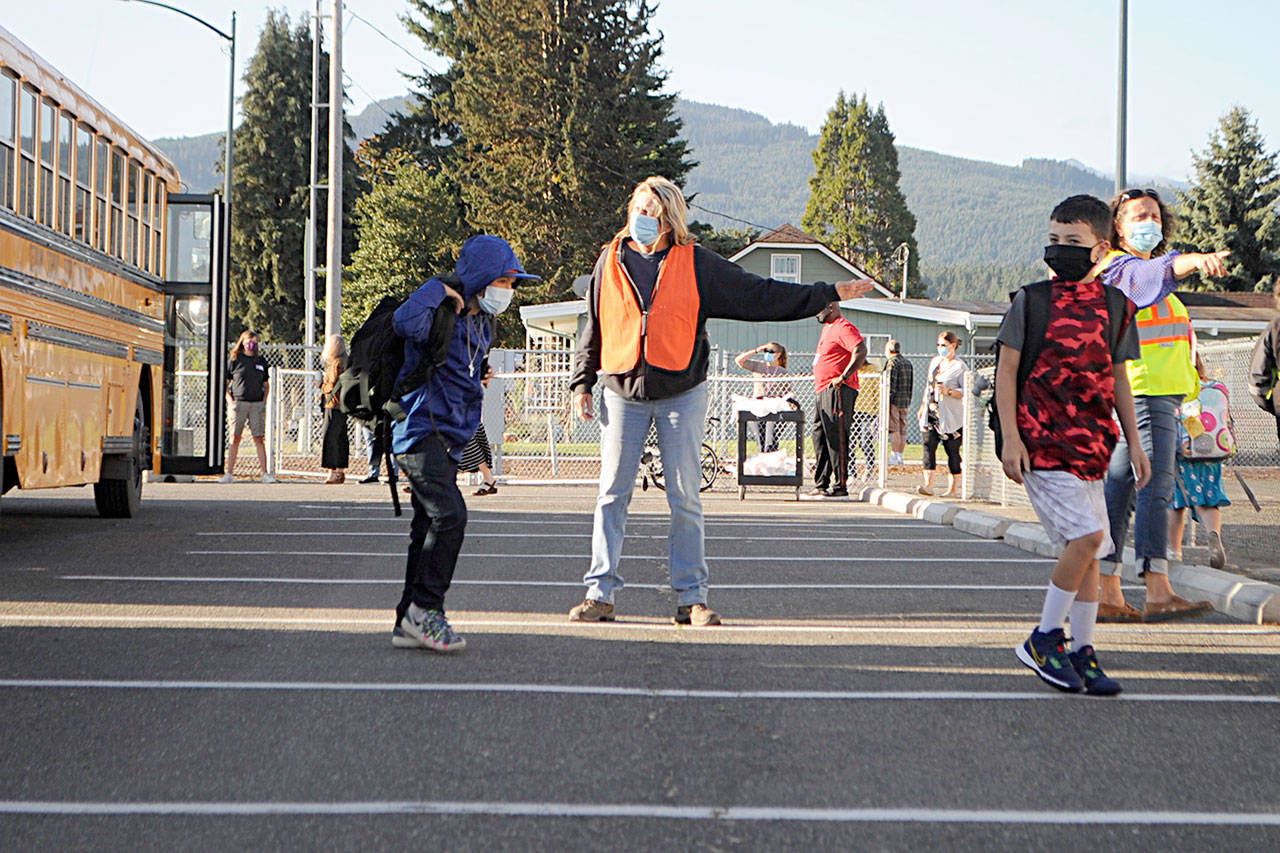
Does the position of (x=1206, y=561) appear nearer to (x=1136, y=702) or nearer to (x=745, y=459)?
(x=1136, y=702)

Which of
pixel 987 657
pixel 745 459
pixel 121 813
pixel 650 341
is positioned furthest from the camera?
pixel 745 459

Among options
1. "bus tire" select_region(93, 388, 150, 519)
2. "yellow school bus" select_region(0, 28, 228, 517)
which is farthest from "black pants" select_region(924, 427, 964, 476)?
"bus tire" select_region(93, 388, 150, 519)

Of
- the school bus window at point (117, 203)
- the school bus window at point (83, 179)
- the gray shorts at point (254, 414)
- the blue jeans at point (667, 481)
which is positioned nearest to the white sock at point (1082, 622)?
the blue jeans at point (667, 481)

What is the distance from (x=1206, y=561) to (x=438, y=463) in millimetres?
5117

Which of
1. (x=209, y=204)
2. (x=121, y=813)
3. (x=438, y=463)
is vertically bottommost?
(x=121, y=813)

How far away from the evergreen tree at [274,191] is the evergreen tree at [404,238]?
517 inches

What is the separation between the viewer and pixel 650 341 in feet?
23.6

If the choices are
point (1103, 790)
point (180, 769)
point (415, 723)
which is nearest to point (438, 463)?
point (415, 723)

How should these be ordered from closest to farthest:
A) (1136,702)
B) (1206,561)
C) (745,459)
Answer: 1. (1136,702)
2. (1206,561)
3. (745,459)

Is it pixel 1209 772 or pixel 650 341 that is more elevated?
pixel 650 341

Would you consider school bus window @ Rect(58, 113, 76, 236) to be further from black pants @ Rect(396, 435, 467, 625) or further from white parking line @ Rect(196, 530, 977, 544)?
black pants @ Rect(396, 435, 467, 625)

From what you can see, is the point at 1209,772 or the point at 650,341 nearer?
the point at 1209,772

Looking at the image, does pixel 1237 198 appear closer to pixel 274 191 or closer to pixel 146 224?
pixel 274 191

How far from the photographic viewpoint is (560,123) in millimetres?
49750
